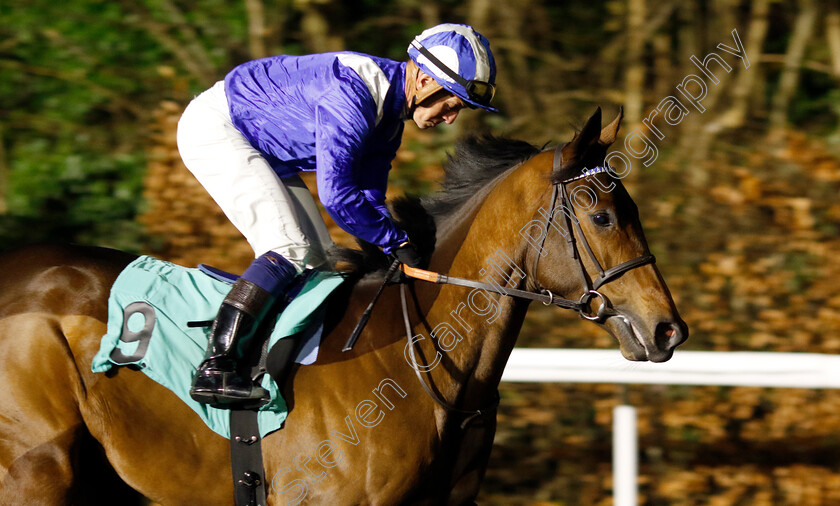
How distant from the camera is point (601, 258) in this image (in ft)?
8.71

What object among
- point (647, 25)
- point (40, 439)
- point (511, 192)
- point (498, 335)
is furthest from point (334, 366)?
point (647, 25)

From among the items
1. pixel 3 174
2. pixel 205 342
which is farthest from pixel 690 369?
pixel 3 174

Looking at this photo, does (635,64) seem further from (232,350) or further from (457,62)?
(232,350)

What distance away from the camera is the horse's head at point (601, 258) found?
8.51 ft

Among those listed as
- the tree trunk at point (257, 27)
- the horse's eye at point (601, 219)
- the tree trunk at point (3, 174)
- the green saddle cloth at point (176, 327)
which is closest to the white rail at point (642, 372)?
the horse's eye at point (601, 219)

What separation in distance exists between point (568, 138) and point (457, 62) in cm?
356

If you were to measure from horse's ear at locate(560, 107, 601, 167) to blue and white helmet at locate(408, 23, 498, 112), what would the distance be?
0.34 m

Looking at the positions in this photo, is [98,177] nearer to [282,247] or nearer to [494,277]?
[282,247]

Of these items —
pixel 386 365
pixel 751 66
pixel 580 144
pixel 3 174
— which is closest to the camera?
pixel 580 144

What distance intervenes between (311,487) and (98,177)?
4.59m

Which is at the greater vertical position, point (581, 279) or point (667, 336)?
point (581, 279)

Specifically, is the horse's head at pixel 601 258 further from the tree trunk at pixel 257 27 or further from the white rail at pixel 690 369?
the tree trunk at pixel 257 27

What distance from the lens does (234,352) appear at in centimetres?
273

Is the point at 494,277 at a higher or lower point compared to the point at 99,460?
higher
